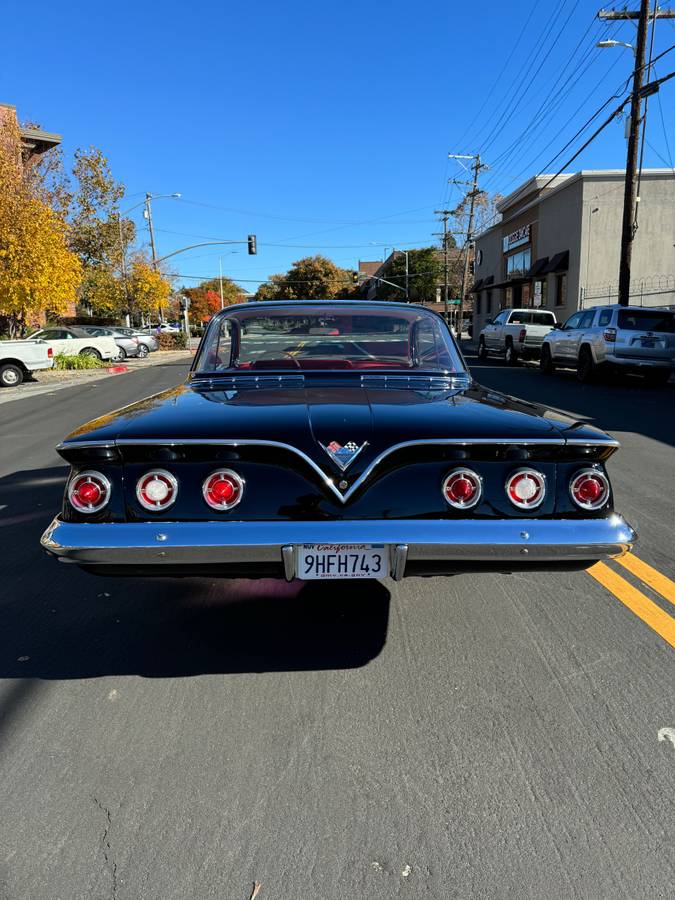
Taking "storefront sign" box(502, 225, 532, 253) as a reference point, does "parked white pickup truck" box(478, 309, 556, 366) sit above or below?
below

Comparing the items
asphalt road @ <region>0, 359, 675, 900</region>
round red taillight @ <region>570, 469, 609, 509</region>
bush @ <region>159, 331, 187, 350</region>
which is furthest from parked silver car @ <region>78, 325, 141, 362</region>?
round red taillight @ <region>570, 469, 609, 509</region>

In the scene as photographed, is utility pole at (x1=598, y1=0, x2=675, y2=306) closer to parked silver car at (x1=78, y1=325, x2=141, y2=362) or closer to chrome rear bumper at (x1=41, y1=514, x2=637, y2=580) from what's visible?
chrome rear bumper at (x1=41, y1=514, x2=637, y2=580)

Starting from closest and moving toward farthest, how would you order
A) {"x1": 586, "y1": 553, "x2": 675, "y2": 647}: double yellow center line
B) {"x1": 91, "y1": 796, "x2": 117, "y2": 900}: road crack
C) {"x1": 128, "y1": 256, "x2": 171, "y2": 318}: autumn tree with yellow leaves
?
{"x1": 91, "y1": 796, "x2": 117, "y2": 900}: road crack
{"x1": 586, "y1": 553, "x2": 675, "y2": 647}: double yellow center line
{"x1": 128, "y1": 256, "x2": 171, "y2": 318}: autumn tree with yellow leaves

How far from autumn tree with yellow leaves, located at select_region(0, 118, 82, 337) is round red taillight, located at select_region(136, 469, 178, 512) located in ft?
60.7

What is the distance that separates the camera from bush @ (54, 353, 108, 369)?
23.2 m

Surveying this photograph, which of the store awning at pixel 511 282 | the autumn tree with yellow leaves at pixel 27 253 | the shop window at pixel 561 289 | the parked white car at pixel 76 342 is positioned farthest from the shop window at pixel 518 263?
the autumn tree with yellow leaves at pixel 27 253

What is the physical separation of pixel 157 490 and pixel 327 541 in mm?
700

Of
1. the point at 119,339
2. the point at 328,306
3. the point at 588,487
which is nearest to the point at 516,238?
the point at 119,339

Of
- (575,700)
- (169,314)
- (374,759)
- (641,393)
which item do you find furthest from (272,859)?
(169,314)

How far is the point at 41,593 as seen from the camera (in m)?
3.87

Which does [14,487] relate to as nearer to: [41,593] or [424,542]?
[41,593]

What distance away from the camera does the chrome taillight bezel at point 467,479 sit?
8.59ft

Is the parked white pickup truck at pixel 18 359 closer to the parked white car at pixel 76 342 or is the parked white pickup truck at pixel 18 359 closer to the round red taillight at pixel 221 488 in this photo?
the parked white car at pixel 76 342

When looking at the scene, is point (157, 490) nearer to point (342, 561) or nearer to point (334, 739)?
point (342, 561)
